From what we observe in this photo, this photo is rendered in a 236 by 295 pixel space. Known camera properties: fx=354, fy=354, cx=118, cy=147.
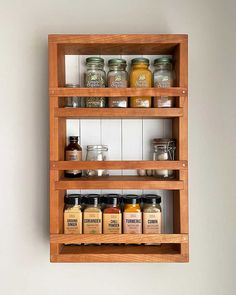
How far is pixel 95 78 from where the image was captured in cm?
140

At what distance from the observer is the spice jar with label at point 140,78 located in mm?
1373

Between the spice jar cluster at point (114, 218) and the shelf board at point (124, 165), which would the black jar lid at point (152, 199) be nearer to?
the spice jar cluster at point (114, 218)

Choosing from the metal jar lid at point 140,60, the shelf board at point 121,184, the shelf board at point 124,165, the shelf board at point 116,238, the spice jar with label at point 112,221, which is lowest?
the shelf board at point 116,238

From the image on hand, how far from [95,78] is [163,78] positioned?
0.27 metres

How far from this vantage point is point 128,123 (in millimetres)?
1514

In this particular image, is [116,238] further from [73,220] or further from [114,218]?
[73,220]

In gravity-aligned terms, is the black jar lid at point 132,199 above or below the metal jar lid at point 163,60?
below

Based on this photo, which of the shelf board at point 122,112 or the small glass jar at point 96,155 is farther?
the small glass jar at point 96,155

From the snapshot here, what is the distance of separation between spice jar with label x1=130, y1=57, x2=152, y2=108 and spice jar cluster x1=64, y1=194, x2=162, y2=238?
1.22 feet

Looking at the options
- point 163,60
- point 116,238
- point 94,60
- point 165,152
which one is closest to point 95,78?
point 94,60

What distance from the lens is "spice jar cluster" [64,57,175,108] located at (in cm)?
138

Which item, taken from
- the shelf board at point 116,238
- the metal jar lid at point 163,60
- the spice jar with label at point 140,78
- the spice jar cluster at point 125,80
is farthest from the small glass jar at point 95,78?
the shelf board at point 116,238
